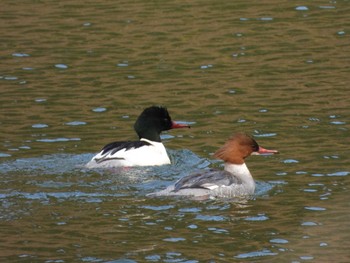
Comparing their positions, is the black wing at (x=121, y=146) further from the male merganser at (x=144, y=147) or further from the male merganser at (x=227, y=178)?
the male merganser at (x=227, y=178)

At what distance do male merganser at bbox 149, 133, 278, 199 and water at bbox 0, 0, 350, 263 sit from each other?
22cm

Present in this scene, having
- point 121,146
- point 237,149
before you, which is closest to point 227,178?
point 237,149

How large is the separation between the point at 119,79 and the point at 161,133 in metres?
2.22

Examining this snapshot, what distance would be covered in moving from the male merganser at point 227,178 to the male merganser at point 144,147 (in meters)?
1.49

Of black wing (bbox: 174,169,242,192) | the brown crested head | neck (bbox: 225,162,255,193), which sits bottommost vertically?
neck (bbox: 225,162,255,193)

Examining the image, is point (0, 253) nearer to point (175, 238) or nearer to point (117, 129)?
point (175, 238)

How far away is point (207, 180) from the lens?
46.7 ft

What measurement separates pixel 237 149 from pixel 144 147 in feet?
5.68

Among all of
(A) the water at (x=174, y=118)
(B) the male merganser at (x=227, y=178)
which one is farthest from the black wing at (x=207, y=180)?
(A) the water at (x=174, y=118)

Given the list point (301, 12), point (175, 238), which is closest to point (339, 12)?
point (301, 12)

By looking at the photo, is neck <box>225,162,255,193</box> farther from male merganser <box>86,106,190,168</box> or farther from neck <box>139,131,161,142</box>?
neck <box>139,131,161,142</box>

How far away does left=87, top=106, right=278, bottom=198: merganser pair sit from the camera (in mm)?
14148

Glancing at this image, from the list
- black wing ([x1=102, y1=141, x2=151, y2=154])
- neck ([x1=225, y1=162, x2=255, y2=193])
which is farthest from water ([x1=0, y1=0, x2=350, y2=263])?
black wing ([x1=102, y1=141, x2=151, y2=154])

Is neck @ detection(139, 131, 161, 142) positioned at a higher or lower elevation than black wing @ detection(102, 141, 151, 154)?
lower
